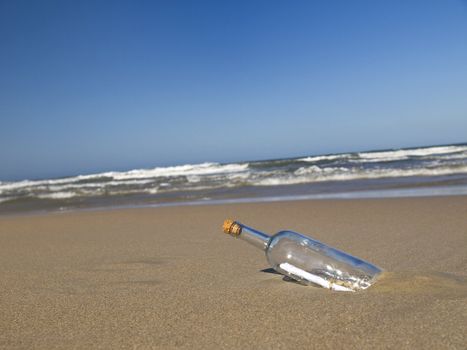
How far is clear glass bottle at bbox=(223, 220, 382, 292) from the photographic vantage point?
1644 mm

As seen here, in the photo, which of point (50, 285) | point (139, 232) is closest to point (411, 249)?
point (50, 285)

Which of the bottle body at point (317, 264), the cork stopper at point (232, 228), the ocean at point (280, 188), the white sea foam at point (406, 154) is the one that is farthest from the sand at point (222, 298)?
the white sea foam at point (406, 154)

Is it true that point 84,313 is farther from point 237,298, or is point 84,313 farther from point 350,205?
point 350,205

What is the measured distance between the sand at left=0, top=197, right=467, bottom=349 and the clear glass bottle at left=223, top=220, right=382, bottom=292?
8 cm

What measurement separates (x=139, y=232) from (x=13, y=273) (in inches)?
92.5

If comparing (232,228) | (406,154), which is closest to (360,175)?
(232,228)

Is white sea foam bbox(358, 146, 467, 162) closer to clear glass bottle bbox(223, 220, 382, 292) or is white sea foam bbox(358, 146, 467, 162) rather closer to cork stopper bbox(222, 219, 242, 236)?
clear glass bottle bbox(223, 220, 382, 292)

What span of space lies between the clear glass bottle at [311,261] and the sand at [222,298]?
79 millimetres

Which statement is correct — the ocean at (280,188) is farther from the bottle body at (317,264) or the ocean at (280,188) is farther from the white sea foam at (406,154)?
the white sea foam at (406,154)

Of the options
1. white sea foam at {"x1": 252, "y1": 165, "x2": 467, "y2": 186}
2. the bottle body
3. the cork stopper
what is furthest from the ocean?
the cork stopper

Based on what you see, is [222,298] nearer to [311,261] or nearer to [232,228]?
[232,228]

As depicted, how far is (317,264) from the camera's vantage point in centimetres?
→ 175

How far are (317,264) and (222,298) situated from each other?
44cm

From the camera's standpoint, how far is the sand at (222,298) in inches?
46.1
